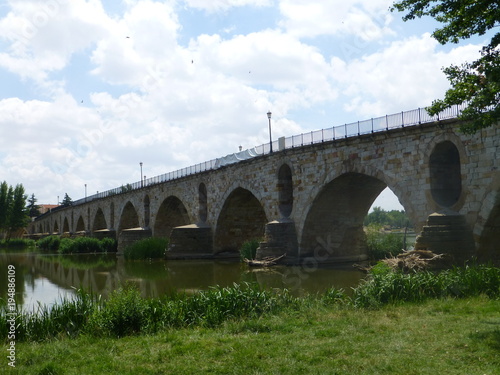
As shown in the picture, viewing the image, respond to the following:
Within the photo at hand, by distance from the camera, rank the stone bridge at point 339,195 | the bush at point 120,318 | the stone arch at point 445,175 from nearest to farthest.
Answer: the bush at point 120,318, the stone bridge at point 339,195, the stone arch at point 445,175

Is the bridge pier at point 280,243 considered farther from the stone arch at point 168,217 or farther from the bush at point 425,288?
the stone arch at point 168,217

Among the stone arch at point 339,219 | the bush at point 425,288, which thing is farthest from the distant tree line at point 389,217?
the bush at point 425,288

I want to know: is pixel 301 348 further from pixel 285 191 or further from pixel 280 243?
pixel 285 191

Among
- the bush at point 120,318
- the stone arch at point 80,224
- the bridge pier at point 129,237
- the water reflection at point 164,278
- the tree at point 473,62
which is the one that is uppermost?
the tree at point 473,62

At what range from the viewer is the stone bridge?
623 inches

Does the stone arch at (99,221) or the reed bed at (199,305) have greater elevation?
the stone arch at (99,221)

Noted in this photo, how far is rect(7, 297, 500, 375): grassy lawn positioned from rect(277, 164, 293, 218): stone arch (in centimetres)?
1692

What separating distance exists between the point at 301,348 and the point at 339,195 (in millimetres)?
17710

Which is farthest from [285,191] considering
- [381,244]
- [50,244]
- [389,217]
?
[389,217]

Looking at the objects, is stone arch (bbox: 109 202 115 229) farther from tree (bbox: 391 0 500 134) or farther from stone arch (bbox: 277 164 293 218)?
tree (bbox: 391 0 500 134)

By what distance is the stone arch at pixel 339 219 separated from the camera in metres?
23.4

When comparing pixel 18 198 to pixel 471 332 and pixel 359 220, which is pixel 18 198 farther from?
pixel 471 332

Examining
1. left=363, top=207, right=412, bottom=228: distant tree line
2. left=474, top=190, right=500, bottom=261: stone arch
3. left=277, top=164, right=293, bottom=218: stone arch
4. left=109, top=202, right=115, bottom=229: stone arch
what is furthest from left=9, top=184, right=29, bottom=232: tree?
left=363, top=207, right=412, bottom=228: distant tree line

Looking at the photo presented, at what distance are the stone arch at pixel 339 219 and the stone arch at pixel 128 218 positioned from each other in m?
29.0
